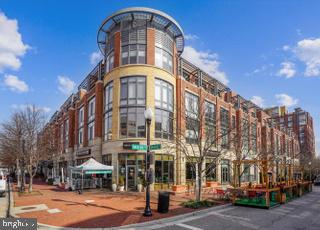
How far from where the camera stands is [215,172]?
Result: 113 ft

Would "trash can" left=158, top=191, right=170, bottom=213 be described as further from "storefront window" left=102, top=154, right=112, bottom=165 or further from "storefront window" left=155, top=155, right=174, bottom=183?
"storefront window" left=102, top=154, right=112, bottom=165

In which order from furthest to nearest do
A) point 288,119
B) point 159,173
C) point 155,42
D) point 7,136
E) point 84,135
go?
point 288,119 → point 84,135 → point 7,136 → point 155,42 → point 159,173

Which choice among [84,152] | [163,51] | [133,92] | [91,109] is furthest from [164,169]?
[91,109]

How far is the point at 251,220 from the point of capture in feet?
39.6

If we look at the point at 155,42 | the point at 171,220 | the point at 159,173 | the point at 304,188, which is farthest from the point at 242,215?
the point at 155,42

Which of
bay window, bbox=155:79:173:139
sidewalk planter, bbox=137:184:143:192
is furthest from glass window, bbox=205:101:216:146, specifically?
sidewalk planter, bbox=137:184:143:192

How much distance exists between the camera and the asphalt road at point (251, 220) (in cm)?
1088

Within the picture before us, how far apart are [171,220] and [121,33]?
21751mm

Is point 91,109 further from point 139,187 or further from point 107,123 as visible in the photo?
point 139,187

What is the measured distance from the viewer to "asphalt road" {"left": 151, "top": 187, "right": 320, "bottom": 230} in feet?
35.7

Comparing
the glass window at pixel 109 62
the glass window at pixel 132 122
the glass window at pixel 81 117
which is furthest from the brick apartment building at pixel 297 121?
the glass window at pixel 132 122

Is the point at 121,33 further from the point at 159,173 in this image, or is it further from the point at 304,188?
the point at 304,188

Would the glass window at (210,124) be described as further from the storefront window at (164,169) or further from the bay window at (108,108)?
the bay window at (108,108)

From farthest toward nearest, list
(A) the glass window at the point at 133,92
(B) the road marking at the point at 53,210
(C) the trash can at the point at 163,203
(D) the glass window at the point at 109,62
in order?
1. (D) the glass window at the point at 109,62
2. (A) the glass window at the point at 133,92
3. (B) the road marking at the point at 53,210
4. (C) the trash can at the point at 163,203
